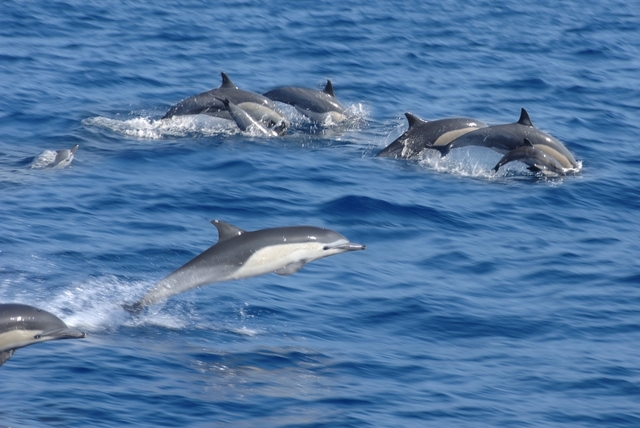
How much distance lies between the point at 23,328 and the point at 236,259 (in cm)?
266

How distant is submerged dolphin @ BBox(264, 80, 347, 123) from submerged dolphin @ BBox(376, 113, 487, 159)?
88.9 inches

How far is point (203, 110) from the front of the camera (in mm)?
20625

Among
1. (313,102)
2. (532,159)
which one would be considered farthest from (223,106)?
(532,159)

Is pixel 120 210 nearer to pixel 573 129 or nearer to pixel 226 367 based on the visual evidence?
pixel 226 367

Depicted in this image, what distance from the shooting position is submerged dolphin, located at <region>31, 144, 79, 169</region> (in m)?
17.4

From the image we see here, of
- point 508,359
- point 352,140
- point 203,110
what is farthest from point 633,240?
point 203,110

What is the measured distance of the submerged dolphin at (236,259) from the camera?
39.0 feet

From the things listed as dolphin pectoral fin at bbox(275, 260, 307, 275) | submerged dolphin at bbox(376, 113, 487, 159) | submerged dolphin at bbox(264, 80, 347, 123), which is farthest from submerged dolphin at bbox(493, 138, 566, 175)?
Answer: dolphin pectoral fin at bbox(275, 260, 307, 275)

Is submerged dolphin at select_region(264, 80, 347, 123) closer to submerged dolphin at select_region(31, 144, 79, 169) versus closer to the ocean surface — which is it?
the ocean surface

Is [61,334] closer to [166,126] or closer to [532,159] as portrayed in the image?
[166,126]

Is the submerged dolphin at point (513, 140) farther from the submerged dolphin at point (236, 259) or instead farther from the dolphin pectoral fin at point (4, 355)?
the dolphin pectoral fin at point (4, 355)

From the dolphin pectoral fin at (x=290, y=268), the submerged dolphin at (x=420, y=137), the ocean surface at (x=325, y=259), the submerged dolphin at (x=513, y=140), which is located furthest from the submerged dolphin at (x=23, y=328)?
the submerged dolphin at (x=513, y=140)

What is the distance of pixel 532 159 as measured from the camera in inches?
742

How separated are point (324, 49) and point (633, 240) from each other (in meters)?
14.8
